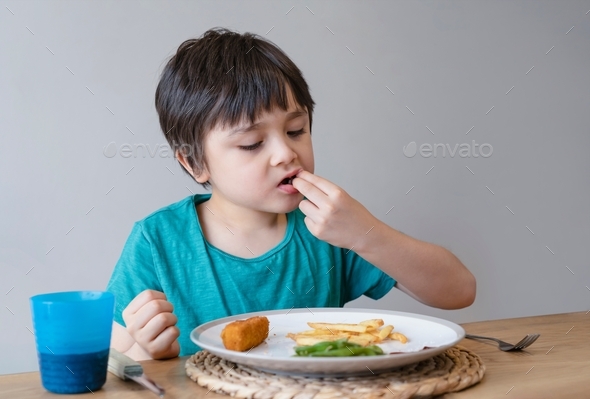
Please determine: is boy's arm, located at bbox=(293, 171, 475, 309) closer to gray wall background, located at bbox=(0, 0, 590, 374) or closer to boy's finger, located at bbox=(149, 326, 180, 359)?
boy's finger, located at bbox=(149, 326, 180, 359)

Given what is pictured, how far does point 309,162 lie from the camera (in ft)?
3.49

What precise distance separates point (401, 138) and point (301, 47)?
42 centimetres

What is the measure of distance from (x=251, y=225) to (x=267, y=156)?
0.23 meters

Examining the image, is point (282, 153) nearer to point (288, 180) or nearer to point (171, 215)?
point (288, 180)

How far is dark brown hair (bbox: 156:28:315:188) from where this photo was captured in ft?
3.52

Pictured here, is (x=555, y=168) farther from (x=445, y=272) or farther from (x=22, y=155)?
(x=22, y=155)

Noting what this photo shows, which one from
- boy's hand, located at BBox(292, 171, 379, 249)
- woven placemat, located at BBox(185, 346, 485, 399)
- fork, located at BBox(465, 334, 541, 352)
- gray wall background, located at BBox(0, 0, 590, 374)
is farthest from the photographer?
gray wall background, located at BBox(0, 0, 590, 374)

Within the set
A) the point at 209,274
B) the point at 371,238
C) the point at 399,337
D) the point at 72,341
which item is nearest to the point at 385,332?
the point at 399,337

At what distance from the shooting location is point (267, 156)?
1034 millimetres

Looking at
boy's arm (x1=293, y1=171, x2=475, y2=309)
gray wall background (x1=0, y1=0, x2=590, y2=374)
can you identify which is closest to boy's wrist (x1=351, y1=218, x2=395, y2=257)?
boy's arm (x1=293, y1=171, x2=475, y2=309)

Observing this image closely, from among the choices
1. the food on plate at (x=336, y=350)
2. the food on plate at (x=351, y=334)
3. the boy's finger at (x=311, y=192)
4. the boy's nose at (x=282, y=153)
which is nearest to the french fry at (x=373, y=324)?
the food on plate at (x=351, y=334)

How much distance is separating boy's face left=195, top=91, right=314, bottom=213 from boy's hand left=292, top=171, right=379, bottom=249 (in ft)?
0.28

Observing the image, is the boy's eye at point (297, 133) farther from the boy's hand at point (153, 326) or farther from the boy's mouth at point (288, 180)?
the boy's hand at point (153, 326)

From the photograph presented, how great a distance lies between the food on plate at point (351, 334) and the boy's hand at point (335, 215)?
0.59ft
